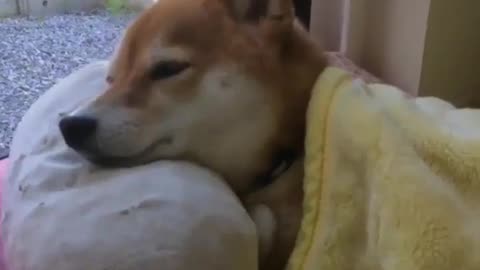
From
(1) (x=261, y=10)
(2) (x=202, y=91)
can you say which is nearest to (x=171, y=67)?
(2) (x=202, y=91)

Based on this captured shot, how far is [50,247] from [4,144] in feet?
3.24

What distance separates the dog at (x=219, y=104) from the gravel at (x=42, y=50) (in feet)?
2.72

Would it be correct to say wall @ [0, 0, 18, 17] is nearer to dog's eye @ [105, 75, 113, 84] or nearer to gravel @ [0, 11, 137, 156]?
gravel @ [0, 11, 137, 156]

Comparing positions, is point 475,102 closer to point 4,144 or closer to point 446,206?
point 446,206

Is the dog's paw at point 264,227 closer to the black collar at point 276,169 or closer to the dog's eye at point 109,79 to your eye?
the black collar at point 276,169

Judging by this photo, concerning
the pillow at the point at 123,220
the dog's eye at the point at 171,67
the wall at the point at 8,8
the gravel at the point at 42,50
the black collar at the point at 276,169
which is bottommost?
the gravel at the point at 42,50

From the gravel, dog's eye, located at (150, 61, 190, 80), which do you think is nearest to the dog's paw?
dog's eye, located at (150, 61, 190, 80)

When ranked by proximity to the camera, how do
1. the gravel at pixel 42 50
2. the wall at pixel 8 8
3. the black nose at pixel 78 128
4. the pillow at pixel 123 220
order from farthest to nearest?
the wall at pixel 8 8 < the gravel at pixel 42 50 < the black nose at pixel 78 128 < the pillow at pixel 123 220

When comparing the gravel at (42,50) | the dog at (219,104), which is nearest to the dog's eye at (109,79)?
the dog at (219,104)

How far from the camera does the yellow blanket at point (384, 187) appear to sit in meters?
0.87

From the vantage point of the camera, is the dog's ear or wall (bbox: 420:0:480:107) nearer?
the dog's ear

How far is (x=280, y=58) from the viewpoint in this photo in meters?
1.05

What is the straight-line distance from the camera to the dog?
968 mm

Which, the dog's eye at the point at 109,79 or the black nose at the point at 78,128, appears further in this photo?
the dog's eye at the point at 109,79
